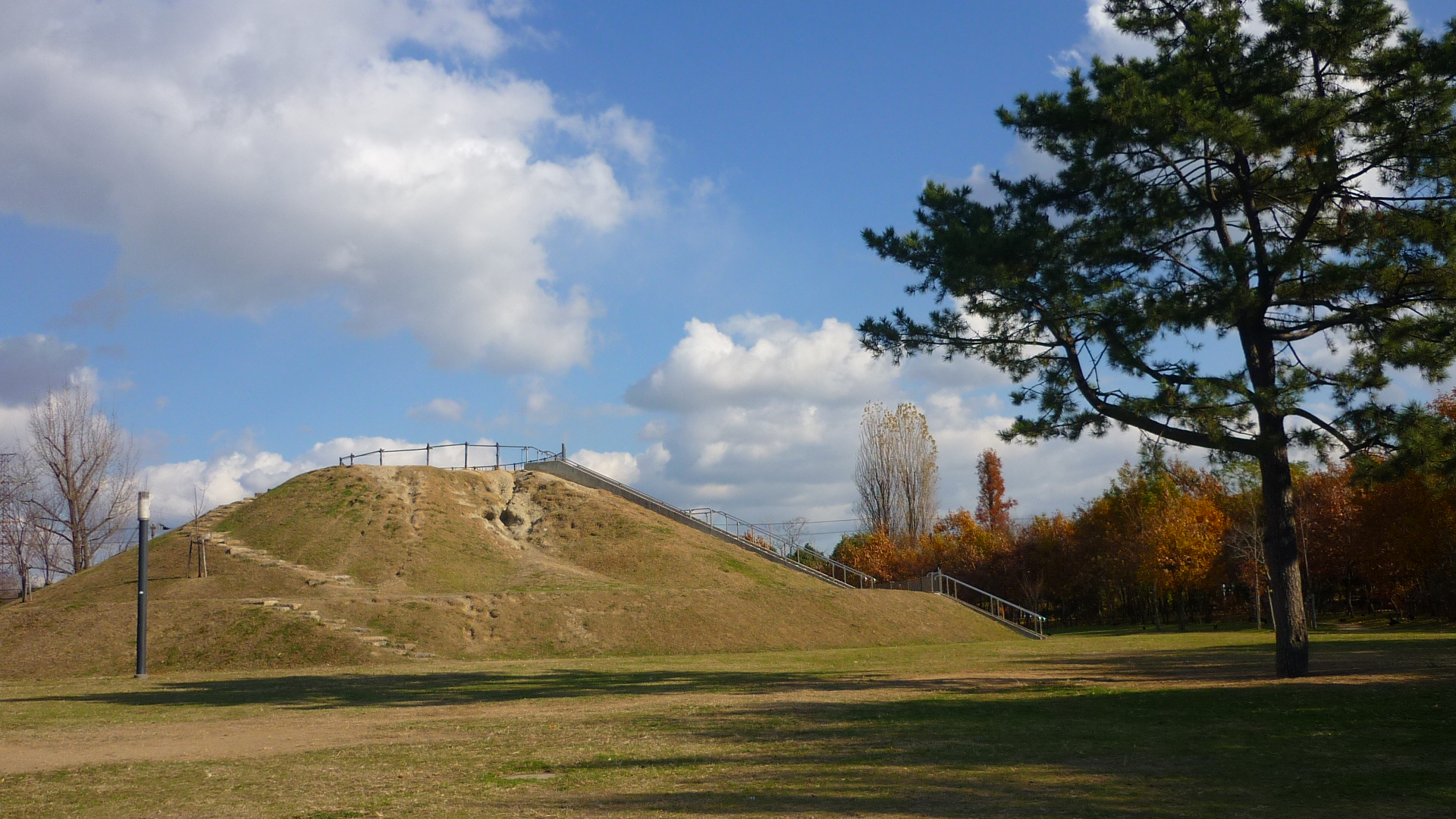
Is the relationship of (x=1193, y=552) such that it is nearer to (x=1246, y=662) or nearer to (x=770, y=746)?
(x=1246, y=662)

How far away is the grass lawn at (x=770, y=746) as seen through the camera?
285 inches

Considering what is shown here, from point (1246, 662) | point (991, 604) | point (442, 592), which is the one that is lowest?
point (991, 604)

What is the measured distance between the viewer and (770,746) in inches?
396

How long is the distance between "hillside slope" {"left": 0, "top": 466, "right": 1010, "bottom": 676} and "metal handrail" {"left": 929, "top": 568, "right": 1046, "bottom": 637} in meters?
1.65

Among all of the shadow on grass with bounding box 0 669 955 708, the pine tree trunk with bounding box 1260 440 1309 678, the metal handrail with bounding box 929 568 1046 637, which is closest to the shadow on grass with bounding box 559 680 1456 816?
the pine tree trunk with bounding box 1260 440 1309 678

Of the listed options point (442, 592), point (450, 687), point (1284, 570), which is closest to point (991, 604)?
point (442, 592)

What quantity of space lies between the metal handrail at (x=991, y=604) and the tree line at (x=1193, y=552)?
4.76 feet

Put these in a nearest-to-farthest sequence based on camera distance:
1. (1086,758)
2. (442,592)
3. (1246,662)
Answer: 1. (1086,758)
2. (1246,662)
3. (442,592)

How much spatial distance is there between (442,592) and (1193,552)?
111ft

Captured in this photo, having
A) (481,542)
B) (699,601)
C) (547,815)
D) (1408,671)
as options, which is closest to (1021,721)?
(547,815)

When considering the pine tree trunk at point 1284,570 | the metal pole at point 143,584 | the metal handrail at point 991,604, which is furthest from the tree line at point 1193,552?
the metal pole at point 143,584

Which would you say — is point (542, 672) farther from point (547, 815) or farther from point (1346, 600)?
point (1346, 600)

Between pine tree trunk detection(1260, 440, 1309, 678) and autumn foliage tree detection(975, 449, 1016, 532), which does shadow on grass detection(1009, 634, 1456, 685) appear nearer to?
pine tree trunk detection(1260, 440, 1309, 678)

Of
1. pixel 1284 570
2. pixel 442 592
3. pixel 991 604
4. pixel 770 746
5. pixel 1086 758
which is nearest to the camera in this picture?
pixel 1086 758
